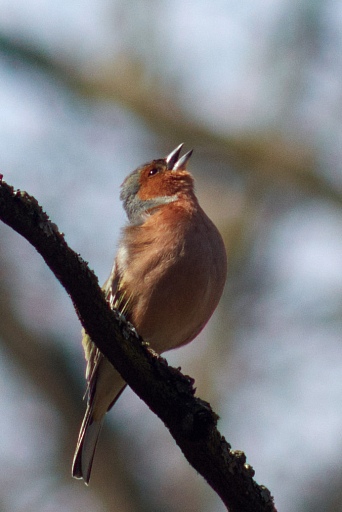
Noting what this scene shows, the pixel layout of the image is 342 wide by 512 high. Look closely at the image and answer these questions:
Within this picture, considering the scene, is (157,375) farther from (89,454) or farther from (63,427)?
(63,427)

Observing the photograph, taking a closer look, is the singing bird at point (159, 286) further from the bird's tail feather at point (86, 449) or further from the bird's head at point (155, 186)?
the bird's head at point (155, 186)

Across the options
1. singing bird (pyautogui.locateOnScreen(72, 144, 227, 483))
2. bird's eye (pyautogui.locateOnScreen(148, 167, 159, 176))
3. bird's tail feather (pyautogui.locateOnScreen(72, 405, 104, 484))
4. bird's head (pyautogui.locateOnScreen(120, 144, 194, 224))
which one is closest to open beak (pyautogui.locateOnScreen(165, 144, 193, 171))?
bird's head (pyautogui.locateOnScreen(120, 144, 194, 224))

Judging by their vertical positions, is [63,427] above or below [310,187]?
below

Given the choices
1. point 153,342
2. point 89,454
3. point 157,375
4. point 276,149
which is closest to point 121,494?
point 89,454

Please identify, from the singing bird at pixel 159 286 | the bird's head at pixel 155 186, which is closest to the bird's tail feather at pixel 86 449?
the singing bird at pixel 159 286

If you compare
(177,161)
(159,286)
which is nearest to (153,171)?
(177,161)

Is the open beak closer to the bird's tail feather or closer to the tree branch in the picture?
the bird's tail feather
